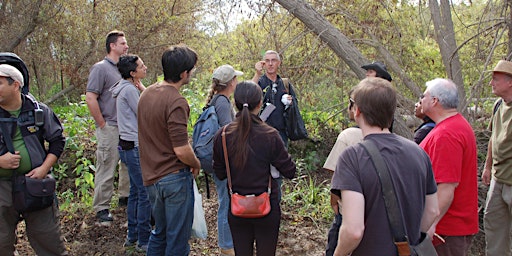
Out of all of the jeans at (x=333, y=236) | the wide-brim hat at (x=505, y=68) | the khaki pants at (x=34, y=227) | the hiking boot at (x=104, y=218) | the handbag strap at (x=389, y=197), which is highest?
the wide-brim hat at (x=505, y=68)

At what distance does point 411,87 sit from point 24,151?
5021 mm

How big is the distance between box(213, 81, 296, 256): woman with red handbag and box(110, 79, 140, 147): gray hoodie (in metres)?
1.25

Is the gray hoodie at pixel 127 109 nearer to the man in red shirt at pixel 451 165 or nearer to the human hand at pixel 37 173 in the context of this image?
the human hand at pixel 37 173

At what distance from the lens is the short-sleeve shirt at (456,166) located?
9.05ft

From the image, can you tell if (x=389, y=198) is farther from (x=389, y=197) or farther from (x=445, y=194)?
(x=445, y=194)

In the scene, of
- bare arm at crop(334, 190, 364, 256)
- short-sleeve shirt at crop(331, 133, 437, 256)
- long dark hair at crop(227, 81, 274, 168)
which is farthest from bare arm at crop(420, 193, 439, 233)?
long dark hair at crop(227, 81, 274, 168)

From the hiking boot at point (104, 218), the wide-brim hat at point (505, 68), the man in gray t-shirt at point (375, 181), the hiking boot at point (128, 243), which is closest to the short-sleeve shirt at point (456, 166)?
the man in gray t-shirt at point (375, 181)

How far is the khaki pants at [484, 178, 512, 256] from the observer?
3.96 m

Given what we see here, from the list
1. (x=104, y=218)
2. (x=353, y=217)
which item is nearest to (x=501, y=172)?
(x=353, y=217)

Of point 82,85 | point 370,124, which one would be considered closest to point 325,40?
point 370,124

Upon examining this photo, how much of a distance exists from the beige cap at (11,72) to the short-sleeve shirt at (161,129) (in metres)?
0.88

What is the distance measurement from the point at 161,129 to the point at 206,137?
0.49 metres

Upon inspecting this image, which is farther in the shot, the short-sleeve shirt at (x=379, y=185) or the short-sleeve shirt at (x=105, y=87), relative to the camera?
the short-sleeve shirt at (x=105, y=87)

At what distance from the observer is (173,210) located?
3252 millimetres
